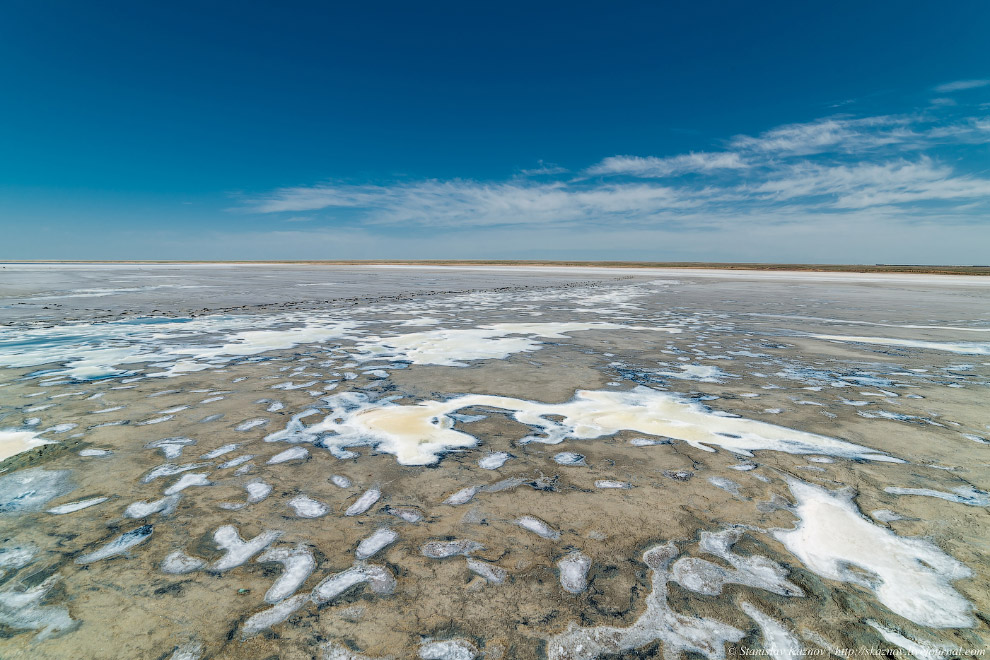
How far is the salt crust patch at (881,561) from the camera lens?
5.59ft

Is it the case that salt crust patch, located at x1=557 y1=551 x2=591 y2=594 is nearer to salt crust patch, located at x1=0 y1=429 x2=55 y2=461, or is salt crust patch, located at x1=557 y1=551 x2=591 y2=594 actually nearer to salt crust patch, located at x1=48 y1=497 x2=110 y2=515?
salt crust patch, located at x1=48 y1=497 x2=110 y2=515

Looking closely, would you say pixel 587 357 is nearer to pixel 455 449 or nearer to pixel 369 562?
pixel 455 449

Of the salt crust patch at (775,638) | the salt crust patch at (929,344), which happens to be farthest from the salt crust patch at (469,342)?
the salt crust patch at (775,638)

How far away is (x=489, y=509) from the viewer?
2359 mm

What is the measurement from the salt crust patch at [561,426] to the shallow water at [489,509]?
0.03 m

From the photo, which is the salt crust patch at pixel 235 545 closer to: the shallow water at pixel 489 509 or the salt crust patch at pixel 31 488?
the shallow water at pixel 489 509

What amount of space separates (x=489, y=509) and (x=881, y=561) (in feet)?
5.77

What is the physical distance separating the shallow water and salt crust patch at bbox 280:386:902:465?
27mm

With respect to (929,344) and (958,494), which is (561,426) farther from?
(929,344)

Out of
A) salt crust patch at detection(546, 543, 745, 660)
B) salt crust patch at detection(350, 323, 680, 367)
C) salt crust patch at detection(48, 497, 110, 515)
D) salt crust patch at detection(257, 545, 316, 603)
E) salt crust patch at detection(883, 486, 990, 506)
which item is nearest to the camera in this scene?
salt crust patch at detection(546, 543, 745, 660)

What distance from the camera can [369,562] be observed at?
1.93 metres

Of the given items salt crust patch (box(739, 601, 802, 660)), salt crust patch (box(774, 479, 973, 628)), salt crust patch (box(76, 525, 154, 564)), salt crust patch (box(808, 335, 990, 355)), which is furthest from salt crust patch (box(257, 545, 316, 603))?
salt crust patch (box(808, 335, 990, 355))

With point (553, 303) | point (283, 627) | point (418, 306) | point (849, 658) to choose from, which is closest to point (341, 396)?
point (283, 627)

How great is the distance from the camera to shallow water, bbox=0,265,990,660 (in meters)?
1.60
